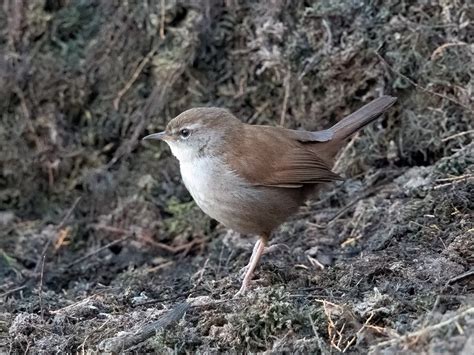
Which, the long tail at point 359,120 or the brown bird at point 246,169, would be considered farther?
the long tail at point 359,120

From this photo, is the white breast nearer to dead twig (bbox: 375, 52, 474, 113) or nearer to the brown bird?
the brown bird

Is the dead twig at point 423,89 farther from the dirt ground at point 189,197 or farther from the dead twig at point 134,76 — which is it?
the dead twig at point 134,76

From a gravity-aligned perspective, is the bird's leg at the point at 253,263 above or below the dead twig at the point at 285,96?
below

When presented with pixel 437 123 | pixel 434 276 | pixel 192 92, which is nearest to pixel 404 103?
pixel 437 123

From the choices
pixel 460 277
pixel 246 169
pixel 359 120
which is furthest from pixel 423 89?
pixel 460 277

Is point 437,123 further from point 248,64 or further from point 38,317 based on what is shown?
point 38,317

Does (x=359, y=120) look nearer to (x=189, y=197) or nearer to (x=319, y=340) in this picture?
(x=189, y=197)

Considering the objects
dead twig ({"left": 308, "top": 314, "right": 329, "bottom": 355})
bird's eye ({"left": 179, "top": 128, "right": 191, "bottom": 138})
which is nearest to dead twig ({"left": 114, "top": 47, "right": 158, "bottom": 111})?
bird's eye ({"left": 179, "top": 128, "right": 191, "bottom": 138})

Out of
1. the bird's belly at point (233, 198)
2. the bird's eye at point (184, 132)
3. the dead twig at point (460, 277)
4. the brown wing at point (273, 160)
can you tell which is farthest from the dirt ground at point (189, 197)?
the bird's eye at point (184, 132)
